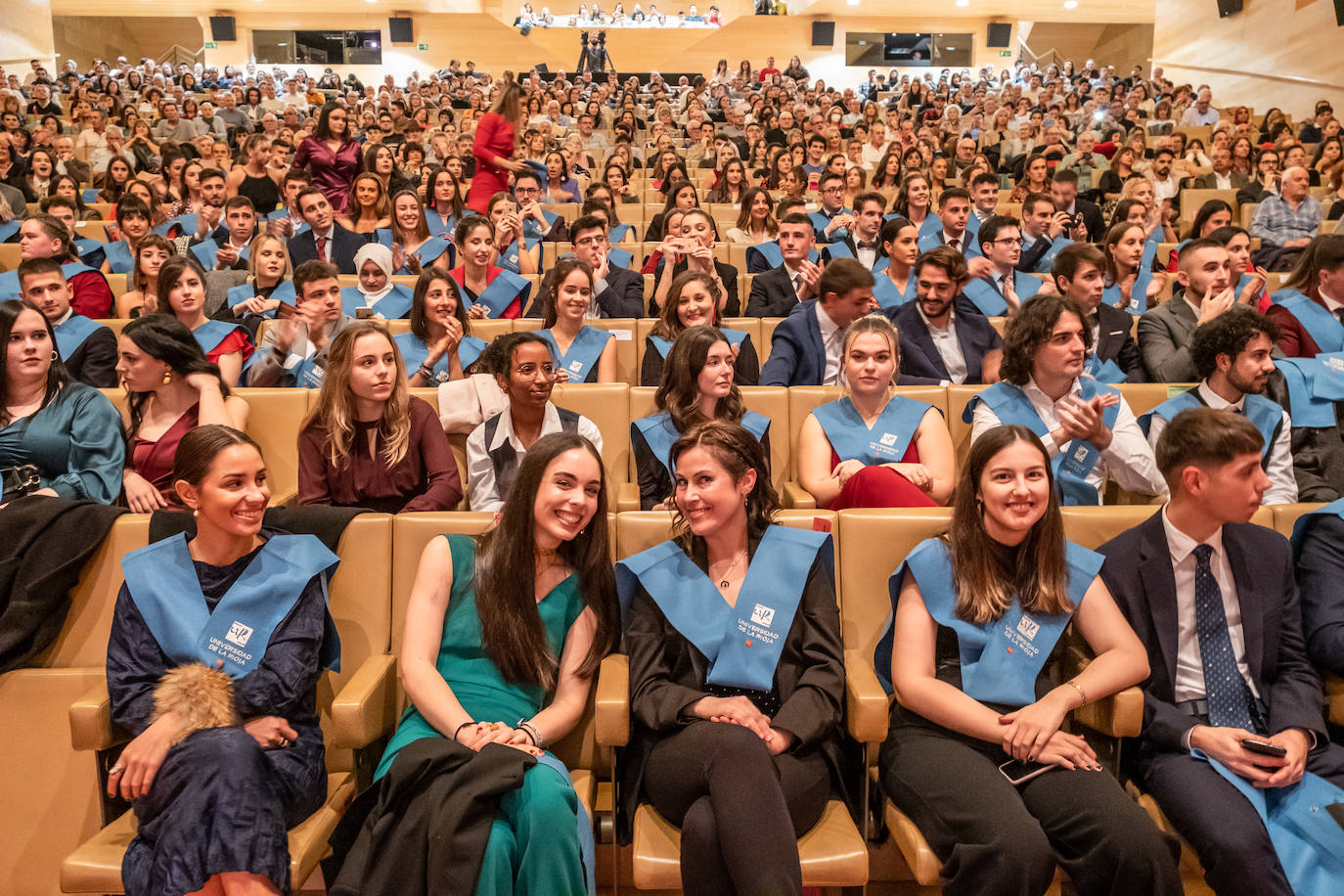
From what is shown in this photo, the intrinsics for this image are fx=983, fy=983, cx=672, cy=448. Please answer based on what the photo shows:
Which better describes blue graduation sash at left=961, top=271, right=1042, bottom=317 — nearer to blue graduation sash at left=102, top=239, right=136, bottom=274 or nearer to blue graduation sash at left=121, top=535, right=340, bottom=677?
blue graduation sash at left=121, top=535, right=340, bottom=677

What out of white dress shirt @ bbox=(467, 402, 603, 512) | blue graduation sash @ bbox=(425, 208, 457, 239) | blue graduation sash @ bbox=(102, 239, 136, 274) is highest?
blue graduation sash @ bbox=(425, 208, 457, 239)

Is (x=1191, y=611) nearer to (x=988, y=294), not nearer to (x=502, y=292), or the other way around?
(x=988, y=294)

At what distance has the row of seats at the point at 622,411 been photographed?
2.83 meters

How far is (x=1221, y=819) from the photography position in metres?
1.58

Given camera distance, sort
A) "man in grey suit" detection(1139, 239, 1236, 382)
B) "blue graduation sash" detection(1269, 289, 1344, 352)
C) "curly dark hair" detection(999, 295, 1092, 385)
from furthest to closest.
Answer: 1. "man in grey suit" detection(1139, 239, 1236, 382)
2. "blue graduation sash" detection(1269, 289, 1344, 352)
3. "curly dark hair" detection(999, 295, 1092, 385)

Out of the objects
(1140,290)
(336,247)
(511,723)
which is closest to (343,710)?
(511,723)

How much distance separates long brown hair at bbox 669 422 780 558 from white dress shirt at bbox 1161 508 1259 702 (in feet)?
2.51

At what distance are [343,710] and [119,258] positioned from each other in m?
4.20

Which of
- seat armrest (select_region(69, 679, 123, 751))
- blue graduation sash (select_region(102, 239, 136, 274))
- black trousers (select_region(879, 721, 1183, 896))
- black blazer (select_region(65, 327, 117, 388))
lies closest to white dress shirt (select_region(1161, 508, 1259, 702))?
black trousers (select_region(879, 721, 1183, 896))

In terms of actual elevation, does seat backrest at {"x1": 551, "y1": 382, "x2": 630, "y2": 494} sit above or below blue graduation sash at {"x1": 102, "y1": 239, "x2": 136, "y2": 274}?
below

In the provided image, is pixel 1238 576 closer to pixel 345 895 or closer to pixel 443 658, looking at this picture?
pixel 443 658

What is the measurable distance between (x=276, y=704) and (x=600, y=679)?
1.91 feet

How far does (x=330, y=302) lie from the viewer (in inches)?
132

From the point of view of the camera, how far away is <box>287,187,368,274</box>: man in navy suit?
474 cm
